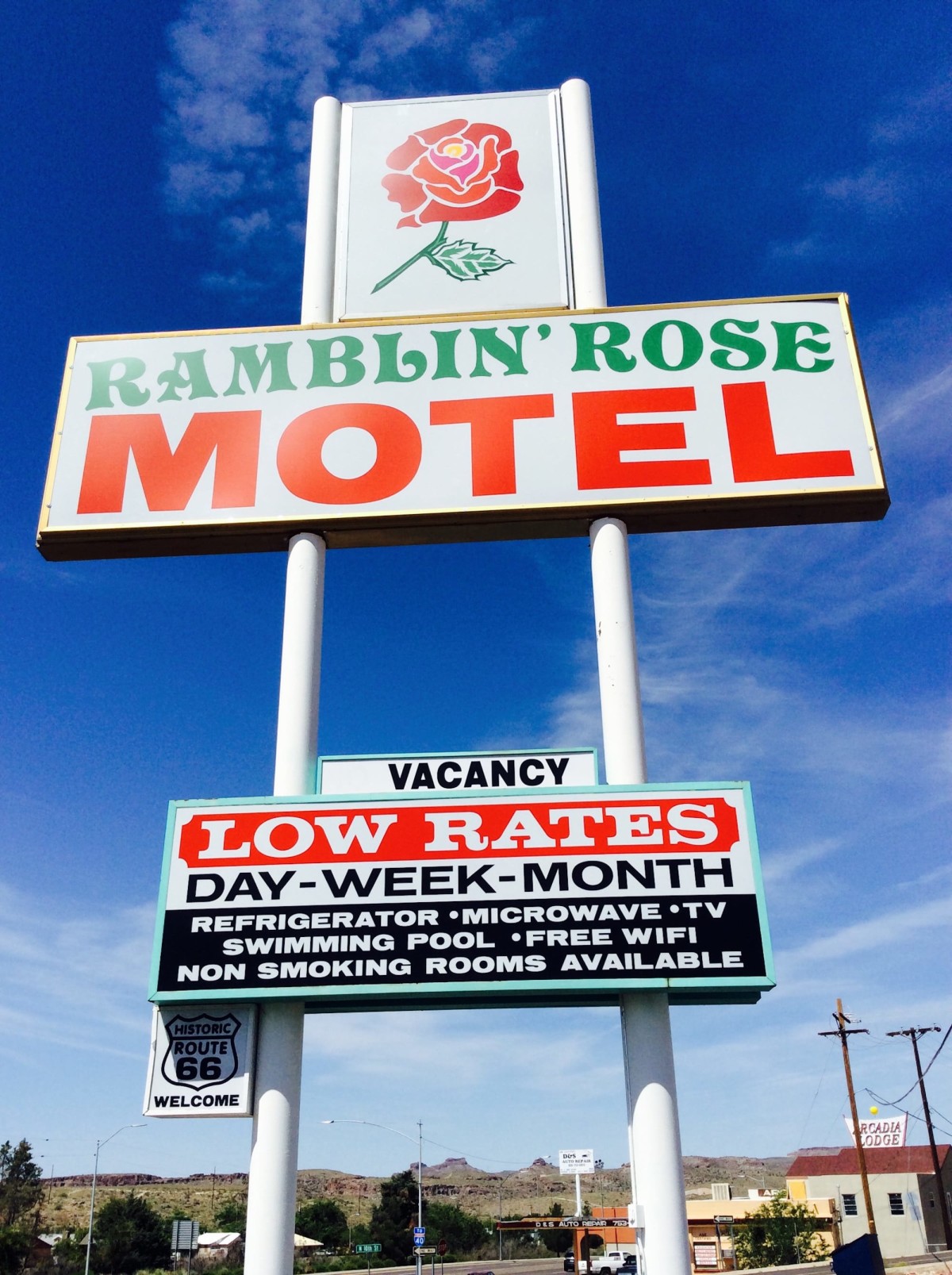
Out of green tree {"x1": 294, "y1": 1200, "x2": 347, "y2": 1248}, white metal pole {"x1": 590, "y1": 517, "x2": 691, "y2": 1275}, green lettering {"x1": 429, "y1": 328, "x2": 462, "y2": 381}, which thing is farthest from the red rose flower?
green tree {"x1": 294, "y1": 1200, "x2": 347, "y2": 1248}

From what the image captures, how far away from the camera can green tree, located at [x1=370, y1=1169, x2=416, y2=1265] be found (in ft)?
215

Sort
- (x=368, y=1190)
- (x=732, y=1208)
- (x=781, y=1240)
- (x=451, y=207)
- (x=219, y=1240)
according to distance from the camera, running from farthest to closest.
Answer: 1. (x=368, y=1190)
2. (x=219, y=1240)
3. (x=732, y=1208)
4. (x=781, y=1240)
5. (x=451, y=207)

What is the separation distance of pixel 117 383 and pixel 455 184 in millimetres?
4729

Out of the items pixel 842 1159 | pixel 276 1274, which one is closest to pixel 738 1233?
pixel 842 1159

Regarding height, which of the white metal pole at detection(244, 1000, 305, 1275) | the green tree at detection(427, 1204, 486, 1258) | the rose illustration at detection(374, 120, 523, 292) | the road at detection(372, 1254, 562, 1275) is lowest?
the road at detection(372, 1254, 562, 1275)

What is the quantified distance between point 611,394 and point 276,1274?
868cm

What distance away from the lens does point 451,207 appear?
490 inches

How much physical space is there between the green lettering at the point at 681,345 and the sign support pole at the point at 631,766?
2.35ft

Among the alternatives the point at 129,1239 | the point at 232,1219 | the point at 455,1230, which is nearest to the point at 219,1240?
the point at 129,1239

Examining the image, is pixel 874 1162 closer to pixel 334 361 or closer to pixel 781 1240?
pixel 781 1240

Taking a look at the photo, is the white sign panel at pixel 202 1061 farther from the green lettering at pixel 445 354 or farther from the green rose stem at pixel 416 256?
→ the green rose stem at pixel 416 256

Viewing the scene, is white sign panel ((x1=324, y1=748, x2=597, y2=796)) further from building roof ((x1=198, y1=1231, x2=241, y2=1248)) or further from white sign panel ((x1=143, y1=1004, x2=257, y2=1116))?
building roof ((x1=198, y1=1231, x2=241, y2=1248))

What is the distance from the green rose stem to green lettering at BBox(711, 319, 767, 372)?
3.43 meters

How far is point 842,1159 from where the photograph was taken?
66000mm
